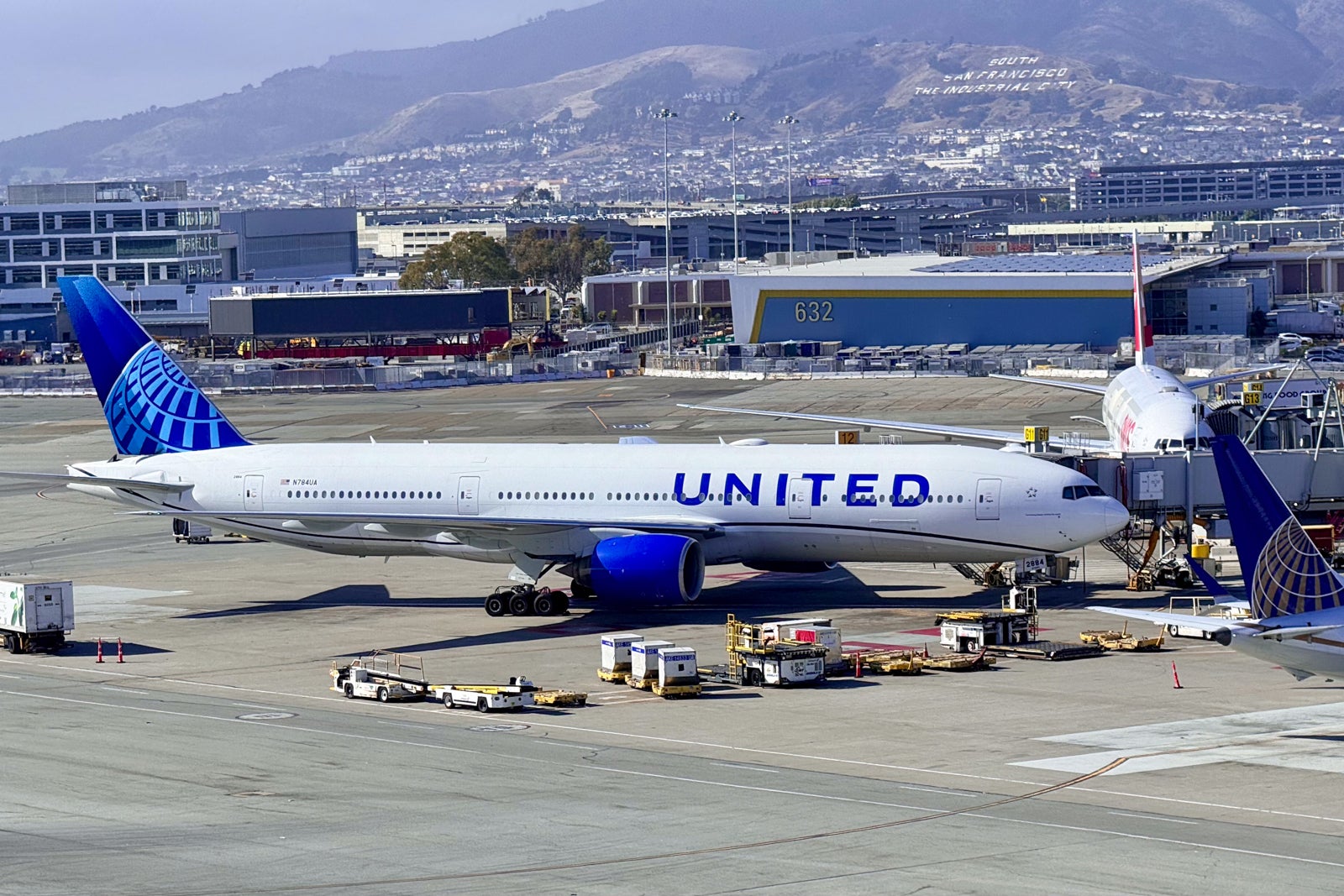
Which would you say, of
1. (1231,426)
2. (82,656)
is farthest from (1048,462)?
(82,656)

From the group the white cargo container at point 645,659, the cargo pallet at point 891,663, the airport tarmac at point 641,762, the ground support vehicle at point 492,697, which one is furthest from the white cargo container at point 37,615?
the cargo pallet at point 891,663

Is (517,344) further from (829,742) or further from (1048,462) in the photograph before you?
(829,742)

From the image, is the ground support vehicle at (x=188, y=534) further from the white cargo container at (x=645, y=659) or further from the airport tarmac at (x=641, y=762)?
the white cargo container at (x=645, y=659)

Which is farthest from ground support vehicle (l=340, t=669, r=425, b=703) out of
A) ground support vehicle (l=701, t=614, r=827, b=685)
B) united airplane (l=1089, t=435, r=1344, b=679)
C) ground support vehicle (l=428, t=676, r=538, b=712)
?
united airplane (l=1089, t=435, r=1344, b=679)

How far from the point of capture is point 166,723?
3697cm

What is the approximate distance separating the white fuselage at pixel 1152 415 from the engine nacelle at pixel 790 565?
36.8 feet

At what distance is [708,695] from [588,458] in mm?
13405

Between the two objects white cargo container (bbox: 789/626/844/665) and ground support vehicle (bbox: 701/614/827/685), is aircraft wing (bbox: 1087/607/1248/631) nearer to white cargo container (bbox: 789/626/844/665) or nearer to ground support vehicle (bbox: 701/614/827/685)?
ground support vehicle (bbox: 701/614/827/685)

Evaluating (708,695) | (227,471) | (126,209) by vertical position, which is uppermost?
(126,209)

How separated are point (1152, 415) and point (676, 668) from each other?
2300 cm

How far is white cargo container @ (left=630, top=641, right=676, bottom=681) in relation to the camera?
1567 inches

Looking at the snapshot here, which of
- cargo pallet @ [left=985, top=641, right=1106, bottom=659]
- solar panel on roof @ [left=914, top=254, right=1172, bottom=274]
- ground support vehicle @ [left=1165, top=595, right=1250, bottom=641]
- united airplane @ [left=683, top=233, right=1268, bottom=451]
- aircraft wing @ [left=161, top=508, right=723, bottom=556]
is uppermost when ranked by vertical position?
solar panel on roof @ [left=914, top=254, right=1172, bottom=274]

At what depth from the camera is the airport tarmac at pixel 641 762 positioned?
25.5 metres

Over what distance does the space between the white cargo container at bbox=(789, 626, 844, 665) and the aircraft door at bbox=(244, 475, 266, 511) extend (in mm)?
18531
